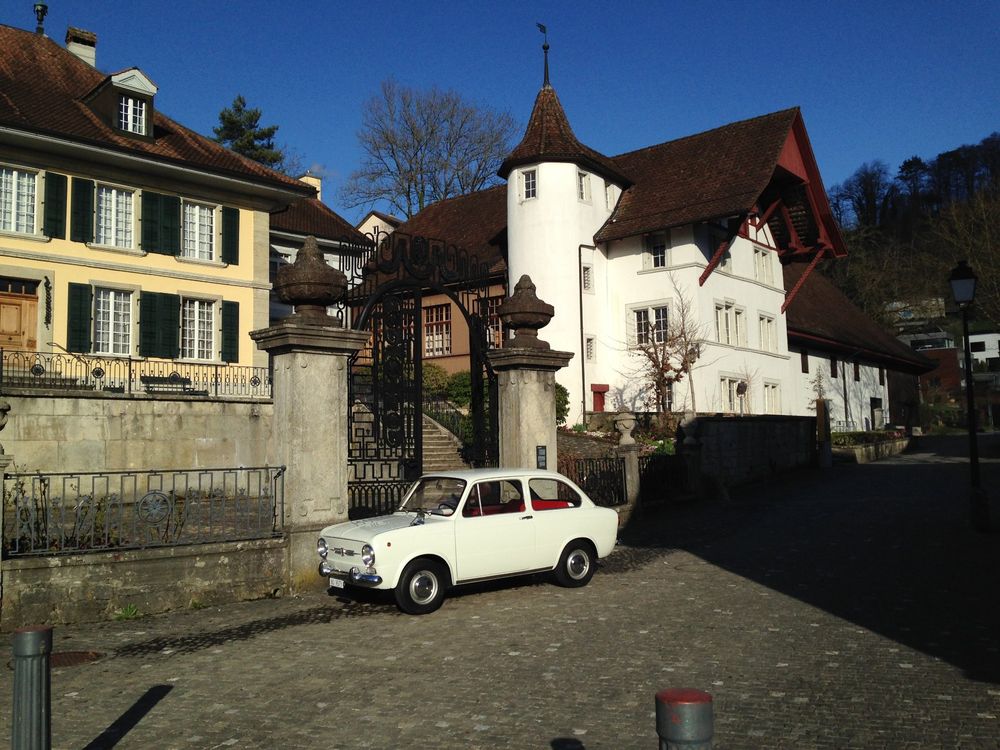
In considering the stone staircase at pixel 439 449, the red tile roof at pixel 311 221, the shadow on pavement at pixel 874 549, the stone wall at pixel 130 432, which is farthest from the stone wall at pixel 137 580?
the red tile roof at pixel 311 221

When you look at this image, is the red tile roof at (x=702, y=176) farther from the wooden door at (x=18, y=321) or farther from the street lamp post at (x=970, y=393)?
the wooden door at (x=18, y=321)

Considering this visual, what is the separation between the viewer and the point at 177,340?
1020 inches

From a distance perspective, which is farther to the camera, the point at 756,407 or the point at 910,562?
the point at 756,407

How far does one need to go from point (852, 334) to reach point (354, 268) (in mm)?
37375

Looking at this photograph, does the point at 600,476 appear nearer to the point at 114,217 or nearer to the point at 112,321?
the point at 112,321

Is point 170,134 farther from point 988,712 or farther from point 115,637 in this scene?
point 988,712

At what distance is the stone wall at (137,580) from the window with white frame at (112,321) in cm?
1621

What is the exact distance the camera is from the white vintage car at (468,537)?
965 centimetres

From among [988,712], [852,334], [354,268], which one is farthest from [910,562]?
[852,334]

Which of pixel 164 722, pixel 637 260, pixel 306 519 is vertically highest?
pixel 637 260

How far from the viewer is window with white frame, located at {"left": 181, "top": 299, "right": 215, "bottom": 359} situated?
26.6m

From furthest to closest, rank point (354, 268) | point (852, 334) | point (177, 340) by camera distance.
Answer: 1. point (852, 334)
2. point (177, 340)
3. point (354, 268)

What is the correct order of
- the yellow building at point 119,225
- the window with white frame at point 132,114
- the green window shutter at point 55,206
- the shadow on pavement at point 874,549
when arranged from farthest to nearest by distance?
the window with white frame at point 132,114, the green window shutter at point 55,206, the yellow building at point 119,225, the shadow on pavement at point 874,549

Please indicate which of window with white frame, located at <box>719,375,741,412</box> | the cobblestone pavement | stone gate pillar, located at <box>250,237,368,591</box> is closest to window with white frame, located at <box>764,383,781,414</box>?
window with white frame, located at <box>719,375,741,412</box>
